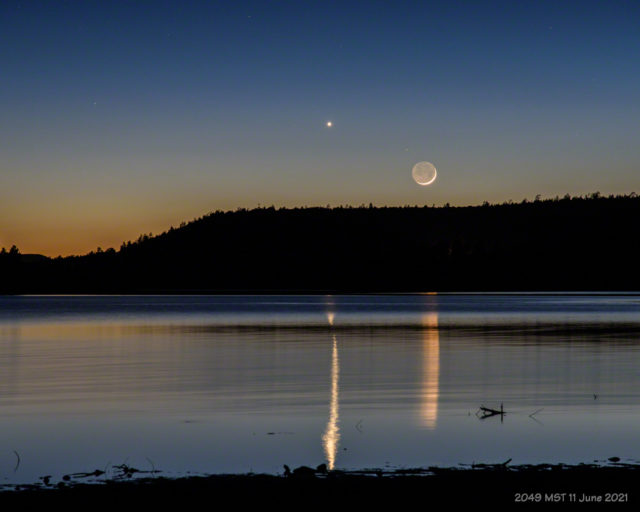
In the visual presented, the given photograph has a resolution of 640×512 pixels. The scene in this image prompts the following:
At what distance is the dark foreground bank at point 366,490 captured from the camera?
14867 mm

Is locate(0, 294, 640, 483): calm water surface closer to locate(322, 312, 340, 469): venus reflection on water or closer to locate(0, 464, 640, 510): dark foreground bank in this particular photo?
locate(322, 312, 340, 469): venus reflection on water

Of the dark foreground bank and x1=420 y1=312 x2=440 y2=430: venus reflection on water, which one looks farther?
x1=420 y1=312 x2=440 y2=430: venus reflection on water

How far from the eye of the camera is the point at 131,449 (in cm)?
2242

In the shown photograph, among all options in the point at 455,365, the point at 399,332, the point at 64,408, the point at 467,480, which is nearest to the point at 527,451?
the point at 467,480

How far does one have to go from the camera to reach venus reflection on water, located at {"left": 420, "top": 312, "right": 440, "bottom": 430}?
91.0ft

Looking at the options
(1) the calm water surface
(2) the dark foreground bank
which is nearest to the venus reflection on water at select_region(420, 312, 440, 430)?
(1) the calm water surface

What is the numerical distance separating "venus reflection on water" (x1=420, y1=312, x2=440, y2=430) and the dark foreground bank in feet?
28.5

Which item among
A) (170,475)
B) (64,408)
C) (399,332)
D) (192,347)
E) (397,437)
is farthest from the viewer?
(399,332)

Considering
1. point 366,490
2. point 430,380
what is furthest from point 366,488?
point 430,380

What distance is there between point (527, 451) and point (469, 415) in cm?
631

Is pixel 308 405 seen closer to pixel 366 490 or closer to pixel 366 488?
pixel 366 488

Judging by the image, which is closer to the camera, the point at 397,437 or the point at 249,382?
the point at 397,437

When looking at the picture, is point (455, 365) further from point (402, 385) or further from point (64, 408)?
point (64, 408)

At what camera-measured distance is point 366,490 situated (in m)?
15.7
